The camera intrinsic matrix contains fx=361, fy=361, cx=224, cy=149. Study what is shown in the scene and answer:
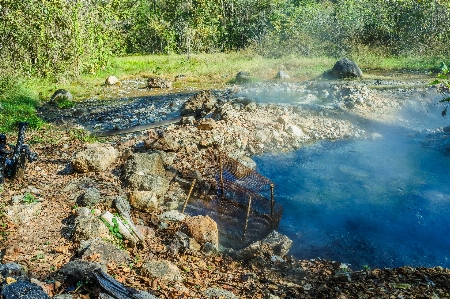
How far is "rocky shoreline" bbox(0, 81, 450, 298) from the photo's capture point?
180 inches

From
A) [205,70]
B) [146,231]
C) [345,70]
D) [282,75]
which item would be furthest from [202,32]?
[146,231]

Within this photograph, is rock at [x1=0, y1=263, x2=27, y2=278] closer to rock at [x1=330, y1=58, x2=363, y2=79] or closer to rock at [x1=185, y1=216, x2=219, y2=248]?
rock at [x1=185, y1=216, x2=219, y2=248]

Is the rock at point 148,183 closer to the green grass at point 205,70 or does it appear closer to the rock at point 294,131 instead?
the rock at point 294,131

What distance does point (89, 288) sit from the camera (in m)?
3.92

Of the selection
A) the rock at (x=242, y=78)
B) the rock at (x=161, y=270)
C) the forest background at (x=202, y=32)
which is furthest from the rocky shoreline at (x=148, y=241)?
the rock at (x=242, y=78)

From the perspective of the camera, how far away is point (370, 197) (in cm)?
851

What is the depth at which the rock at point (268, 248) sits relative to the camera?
5.61m

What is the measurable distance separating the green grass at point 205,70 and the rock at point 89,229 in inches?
396

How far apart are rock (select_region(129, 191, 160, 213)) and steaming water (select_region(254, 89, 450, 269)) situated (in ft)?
8.35

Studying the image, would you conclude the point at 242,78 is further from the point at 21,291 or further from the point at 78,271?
the point at 21,291

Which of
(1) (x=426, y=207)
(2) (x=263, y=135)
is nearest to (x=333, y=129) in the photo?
(2) (x=263, y=135)

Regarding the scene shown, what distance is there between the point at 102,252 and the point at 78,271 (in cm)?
69

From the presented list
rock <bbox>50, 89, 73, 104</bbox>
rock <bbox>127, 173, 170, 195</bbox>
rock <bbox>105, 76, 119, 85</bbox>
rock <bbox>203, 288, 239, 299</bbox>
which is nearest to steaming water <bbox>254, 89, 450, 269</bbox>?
rock <bbox>203, 288, 239, 299</bbox>

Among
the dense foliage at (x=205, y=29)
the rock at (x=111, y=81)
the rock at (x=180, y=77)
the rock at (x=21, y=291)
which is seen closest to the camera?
the rock at (x=21, y=291)
